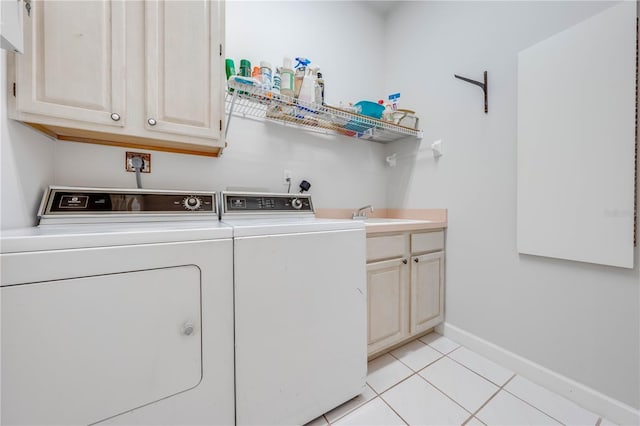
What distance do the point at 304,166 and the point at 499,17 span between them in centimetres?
161

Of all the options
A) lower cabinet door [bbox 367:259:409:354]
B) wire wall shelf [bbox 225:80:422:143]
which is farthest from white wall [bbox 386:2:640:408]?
lower cabinet door [bbox 367:259:409:354]

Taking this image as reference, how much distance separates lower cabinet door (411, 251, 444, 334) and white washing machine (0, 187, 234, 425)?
1.26m

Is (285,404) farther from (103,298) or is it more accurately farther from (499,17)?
(499,17)

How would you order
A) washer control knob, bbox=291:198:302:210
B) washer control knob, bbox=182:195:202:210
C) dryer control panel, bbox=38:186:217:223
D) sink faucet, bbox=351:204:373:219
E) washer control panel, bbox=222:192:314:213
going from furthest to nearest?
sink faucet, bbox=351:204:373:219 < washer control knob, bbox=291:198:302:210 < washer control panel, bbox=222:192:314:213 < washer control knob, bbox=182:195:202:210 < dryer control panel, bbox=38:186:217:223

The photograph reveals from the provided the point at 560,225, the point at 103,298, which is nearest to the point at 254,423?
the point at 103,298

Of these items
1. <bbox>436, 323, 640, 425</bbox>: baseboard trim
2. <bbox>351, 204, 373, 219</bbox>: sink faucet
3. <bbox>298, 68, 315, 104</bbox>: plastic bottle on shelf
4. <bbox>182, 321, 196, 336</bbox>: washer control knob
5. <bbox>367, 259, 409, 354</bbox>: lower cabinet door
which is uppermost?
<bbox>298, 68, 315, 104</bbox>: plastic bottle on shelf

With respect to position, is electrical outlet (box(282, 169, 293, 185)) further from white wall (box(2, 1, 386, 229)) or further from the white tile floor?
the white tile floor

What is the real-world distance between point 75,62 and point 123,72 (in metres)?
0.15

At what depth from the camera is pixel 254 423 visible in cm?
91

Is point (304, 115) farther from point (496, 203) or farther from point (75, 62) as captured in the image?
point (496, 203)

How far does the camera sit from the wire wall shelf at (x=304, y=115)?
142cm

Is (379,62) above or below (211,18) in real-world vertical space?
above

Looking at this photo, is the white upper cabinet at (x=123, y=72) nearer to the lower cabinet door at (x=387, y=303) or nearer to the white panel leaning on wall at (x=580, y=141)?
the lower cabinet door at (x=387, y=303)

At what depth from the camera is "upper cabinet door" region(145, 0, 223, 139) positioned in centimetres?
111
